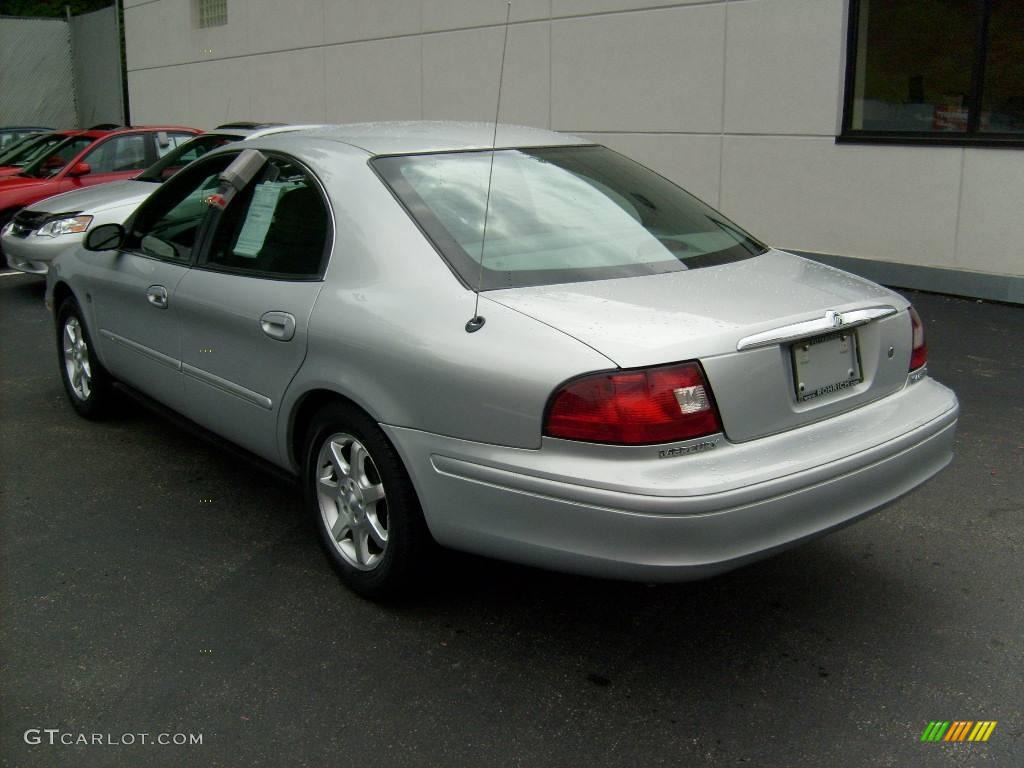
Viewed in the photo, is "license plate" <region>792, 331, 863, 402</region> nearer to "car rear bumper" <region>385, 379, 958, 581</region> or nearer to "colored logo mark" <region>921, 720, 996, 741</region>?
"car rear bumper" <region>385, 379, 958, 581</region>

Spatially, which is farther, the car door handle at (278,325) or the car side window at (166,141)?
the car side window at (166,141)

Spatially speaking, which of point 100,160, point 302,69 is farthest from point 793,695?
point 302,69

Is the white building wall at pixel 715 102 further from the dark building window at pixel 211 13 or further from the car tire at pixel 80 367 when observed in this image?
the car tire at pixel 80 367

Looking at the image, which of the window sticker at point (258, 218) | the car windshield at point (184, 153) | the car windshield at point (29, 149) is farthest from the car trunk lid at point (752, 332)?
the car windshield at point (29, 149)

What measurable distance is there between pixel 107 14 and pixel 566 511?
25.2 metres

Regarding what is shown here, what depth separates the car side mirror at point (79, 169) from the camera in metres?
11.5

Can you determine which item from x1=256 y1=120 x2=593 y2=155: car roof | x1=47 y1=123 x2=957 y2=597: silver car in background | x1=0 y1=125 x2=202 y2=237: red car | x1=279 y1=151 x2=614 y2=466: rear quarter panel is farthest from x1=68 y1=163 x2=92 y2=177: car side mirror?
x1=279 y1=151 x2=614 y2=466: rear quarter panel

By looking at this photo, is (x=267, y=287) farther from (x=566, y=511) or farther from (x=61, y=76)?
(x=61, y=76)

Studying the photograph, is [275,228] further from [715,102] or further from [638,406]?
[715,102]

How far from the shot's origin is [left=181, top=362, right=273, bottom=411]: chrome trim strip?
400cm

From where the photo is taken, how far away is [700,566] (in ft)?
9.52

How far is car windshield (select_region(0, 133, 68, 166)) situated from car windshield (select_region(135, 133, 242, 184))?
10.6ft

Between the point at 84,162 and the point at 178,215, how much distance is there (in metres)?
7.51

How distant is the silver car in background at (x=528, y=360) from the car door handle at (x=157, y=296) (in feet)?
0.07
